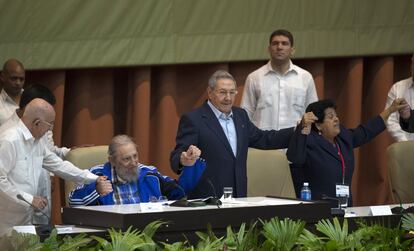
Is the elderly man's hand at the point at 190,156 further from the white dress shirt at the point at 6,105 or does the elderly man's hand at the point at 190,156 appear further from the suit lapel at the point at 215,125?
the white dress shirt at the point at 6,105

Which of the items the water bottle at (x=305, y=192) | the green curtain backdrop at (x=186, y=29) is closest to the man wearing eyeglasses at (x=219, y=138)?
the water bottle at (x=305, y=192)

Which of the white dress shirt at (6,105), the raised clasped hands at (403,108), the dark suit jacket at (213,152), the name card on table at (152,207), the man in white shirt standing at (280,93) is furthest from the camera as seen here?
the man in white shirt standing at (280,93)

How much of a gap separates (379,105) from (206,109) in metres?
2.98

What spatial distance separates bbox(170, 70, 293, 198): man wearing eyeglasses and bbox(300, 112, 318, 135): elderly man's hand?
33cm

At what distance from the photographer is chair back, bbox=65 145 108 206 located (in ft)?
18.3

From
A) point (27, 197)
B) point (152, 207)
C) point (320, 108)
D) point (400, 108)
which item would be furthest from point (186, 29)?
point (152, 207)

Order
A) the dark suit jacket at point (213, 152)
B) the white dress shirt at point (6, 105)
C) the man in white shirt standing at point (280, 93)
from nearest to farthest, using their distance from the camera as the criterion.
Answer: the dark suit jacket at point (213, 152)
the white dress shirt at point (6, 105)
the man in white shirt standing at point (280, 93)

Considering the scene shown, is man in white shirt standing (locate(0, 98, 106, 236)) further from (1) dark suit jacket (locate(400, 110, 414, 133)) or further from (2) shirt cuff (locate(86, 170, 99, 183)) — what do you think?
(1) dark suit jacket (locate(400, 110, 414, 133))

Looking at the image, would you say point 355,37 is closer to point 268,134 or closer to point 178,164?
point 268,134

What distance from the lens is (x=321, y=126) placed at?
6.20 m

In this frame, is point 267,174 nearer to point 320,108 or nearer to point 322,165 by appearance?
point 322,165

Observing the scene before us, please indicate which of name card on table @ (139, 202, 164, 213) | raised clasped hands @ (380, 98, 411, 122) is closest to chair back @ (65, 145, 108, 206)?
name card on table @ (139, 202, 164, 213)

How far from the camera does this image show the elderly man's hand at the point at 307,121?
577cm

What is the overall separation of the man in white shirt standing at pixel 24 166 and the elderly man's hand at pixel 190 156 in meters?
0.43
